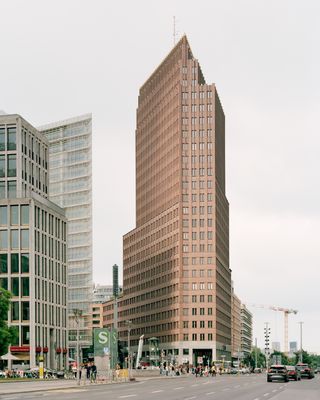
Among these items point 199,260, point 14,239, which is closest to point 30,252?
point 14,239

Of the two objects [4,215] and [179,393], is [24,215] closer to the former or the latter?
[4,215]

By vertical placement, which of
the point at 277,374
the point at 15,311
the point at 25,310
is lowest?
the point at 277,374

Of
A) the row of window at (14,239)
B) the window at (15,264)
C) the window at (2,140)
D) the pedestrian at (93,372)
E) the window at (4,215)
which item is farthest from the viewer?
the window at (2,140)

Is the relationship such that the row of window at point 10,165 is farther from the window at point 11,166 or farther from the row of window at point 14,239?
the row of window at point 14,239

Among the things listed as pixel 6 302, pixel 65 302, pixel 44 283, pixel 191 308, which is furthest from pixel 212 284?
pixel 6 302

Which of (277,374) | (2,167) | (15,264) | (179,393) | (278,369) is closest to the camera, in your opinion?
(179,393)

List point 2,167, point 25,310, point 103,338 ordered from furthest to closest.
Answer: point 2,167, point 25,310, point 103,338

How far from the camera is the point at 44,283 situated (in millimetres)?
138250

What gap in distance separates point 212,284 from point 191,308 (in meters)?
7.43

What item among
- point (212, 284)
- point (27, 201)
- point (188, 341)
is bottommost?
point (188, 341)

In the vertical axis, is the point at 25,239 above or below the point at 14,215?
below

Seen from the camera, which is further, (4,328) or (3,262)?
(3,262)

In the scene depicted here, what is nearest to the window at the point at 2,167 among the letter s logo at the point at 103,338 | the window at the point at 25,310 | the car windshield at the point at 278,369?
the window at the point at 25,310

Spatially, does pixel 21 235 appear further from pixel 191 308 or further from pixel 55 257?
pixel 191 308
